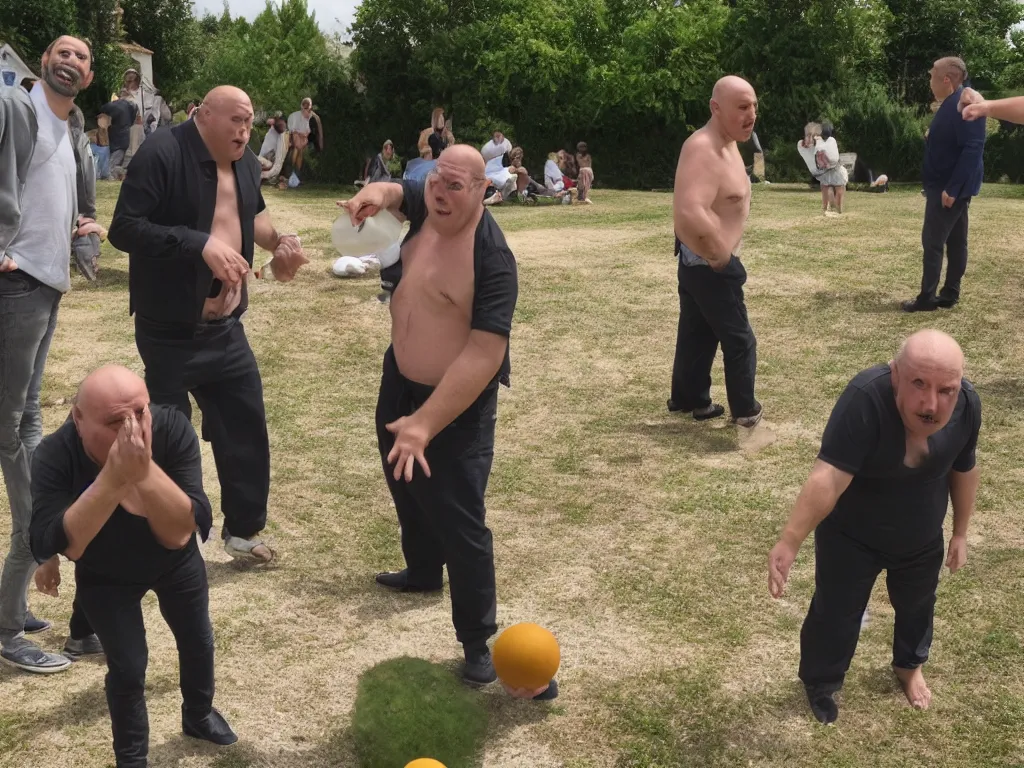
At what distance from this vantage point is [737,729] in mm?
4707

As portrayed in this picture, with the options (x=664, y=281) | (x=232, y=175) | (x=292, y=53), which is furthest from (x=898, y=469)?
(x=292, y=53)

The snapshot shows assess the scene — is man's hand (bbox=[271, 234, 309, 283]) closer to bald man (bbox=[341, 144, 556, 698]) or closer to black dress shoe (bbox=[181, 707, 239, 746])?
bald man (bbox=[341, 144, 556, 698])

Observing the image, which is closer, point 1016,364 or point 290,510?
point 290,510

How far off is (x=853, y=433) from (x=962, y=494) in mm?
653

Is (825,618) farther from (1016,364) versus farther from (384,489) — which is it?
(1016,364)

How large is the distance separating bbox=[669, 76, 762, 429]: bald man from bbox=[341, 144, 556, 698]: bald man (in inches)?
104

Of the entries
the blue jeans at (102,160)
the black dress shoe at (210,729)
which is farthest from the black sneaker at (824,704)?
the blue jeans at (102,160)

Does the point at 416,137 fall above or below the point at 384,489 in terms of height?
above

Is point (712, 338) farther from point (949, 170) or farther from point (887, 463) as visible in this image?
point (887, 463)

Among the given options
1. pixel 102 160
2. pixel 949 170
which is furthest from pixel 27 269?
pixel 102 160

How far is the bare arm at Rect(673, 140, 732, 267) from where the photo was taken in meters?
7.22

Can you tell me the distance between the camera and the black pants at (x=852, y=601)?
450 centimetres

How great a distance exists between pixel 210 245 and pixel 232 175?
1.87 ft

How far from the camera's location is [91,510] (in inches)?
144
